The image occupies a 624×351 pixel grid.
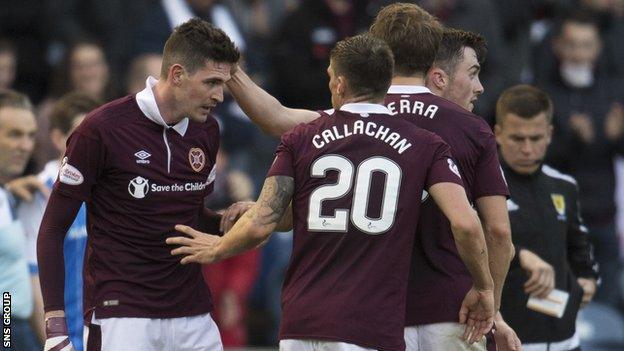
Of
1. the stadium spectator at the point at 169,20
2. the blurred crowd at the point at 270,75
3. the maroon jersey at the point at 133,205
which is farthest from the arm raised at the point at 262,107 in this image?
the stadium spectator at the point at 169,20

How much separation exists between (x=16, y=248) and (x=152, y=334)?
1.35 meters

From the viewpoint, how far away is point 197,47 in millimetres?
6676

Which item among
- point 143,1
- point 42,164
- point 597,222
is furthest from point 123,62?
point 597,222

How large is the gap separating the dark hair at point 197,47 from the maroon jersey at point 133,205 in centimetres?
23

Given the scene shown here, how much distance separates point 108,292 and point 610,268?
257 inches

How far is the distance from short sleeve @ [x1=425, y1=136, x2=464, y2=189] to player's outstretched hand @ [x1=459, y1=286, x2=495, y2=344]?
545 millimetres

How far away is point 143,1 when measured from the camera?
12594 mm

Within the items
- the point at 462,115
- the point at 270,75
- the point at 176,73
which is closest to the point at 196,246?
the point at 176,73

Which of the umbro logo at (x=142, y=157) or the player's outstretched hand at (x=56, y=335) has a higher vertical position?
the umbro logo at (x=142, y=157)

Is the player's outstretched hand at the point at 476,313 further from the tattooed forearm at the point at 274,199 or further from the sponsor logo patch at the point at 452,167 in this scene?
the tattooed forearm at the point at 274,199

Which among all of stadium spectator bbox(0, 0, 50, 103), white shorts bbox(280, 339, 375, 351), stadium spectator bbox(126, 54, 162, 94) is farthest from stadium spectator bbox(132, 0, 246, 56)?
white shorts bbox(280, 339, 375, 351)

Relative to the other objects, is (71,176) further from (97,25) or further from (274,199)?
(97,25)

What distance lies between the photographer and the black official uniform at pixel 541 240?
7.80 meters

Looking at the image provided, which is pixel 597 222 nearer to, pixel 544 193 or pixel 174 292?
pixel 544 193
